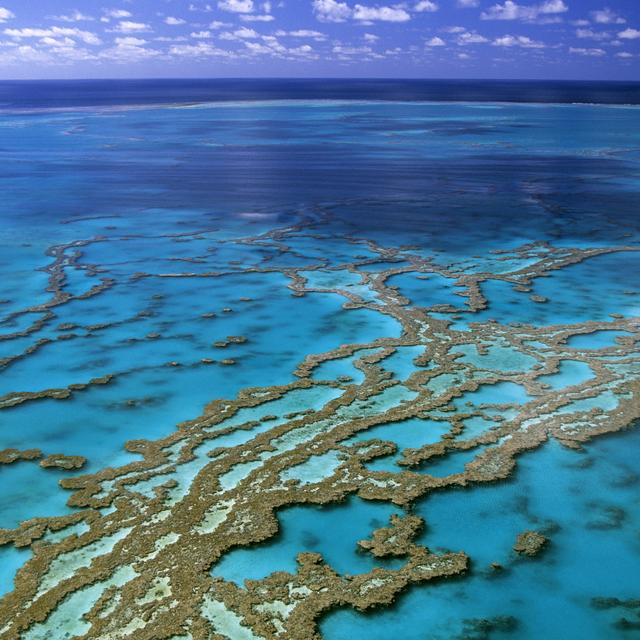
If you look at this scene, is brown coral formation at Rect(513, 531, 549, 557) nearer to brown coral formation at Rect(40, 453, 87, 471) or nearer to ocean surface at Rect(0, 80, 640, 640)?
ocean surface at Rect(0, 80, 640, 640)

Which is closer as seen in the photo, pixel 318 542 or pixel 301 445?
pixel 318 542

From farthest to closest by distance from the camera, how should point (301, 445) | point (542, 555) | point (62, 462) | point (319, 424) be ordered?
point (319, 424) < point (301, 445) < point (62, 462) < point (542, 555)

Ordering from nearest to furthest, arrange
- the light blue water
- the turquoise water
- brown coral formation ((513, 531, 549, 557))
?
Answer: 1. the turquoise water
2. the light blue water
3. brown coral formation ((513, 531, 549, 557))

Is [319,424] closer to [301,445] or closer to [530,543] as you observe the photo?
[301,445]

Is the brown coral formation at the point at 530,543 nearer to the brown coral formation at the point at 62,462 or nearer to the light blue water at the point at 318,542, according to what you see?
the light blue water at the point at 318,542

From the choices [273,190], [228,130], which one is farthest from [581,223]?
[228,130]

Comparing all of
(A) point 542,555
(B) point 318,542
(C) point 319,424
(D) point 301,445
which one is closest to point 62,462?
(D) point 301,445

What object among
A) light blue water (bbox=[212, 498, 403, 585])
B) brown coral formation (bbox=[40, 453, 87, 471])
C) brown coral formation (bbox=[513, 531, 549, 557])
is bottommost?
brown coral formation (bbox=[40, 453, 87, 471])

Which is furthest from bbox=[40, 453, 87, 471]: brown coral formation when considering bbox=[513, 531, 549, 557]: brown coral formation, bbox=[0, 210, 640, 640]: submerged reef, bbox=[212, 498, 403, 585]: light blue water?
bbox=[513, 531, 549, 557]: brown coral formation
